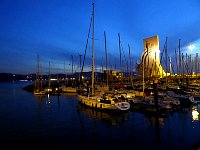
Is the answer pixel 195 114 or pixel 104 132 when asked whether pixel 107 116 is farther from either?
pixel 195 114

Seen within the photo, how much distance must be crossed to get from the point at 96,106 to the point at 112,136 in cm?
1188

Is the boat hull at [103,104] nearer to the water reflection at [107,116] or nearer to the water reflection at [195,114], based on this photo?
the water reflection at [107,116]

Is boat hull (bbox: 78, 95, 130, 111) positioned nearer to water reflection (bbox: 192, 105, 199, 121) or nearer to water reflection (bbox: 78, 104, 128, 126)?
water reflection (bbox: 78, 104, 128, 126)

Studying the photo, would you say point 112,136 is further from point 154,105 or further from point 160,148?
point 154,105

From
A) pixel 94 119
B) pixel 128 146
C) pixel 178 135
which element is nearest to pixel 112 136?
pixel 128 146

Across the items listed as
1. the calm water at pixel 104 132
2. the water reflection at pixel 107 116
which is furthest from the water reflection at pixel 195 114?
the water reflection at pixel 107 116

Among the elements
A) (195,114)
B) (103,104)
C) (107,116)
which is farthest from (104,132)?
(195,114)

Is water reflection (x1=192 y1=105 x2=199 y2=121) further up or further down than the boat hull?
further down

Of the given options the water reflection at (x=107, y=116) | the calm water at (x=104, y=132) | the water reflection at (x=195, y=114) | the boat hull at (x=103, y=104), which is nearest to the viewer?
the calm water at (x=104, y=132)

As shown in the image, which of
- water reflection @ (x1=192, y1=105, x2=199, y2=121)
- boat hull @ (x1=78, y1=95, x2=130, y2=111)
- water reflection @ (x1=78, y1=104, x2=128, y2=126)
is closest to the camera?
water reflection @ (x1=78, y1=104, x2=128, y2=126)

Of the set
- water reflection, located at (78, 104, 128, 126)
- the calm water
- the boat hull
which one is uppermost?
the boat hull

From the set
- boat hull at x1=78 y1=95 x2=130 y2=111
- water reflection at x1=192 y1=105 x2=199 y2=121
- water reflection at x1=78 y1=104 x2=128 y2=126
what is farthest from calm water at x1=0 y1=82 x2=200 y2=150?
boat hull at x1=78 y1=95 x2=130 y2=111

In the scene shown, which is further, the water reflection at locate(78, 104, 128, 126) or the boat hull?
the boat hull

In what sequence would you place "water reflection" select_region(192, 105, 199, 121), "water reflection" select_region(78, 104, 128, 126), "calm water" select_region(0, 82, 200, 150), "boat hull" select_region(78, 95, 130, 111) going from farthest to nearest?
"boat hull" select_region(78, 95, 130, 111), "water reflection" select_region(192, 105, 199, 121), "water reflection" select_region(78, 104, 128, 126), "calm water" select_region(0, 82, 200, 150)
